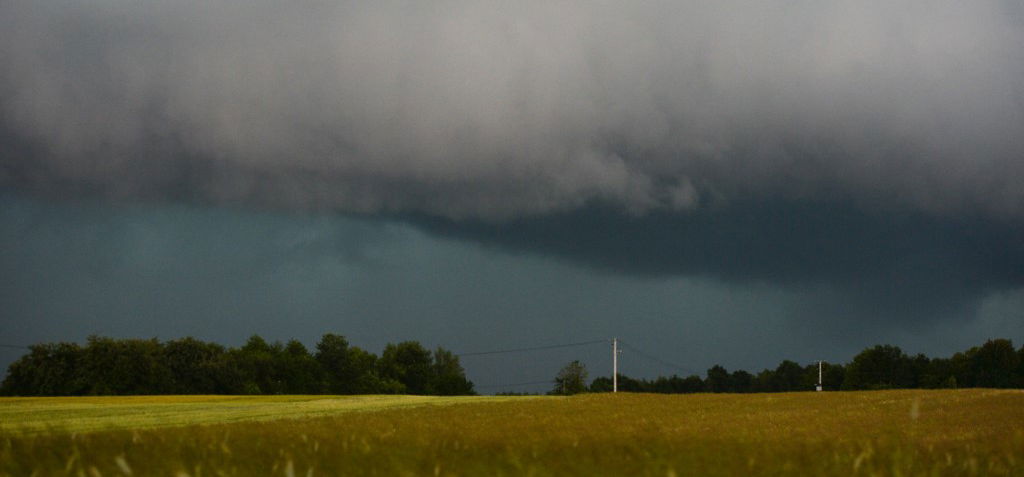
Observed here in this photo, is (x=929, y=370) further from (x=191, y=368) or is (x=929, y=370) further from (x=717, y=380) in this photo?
(x=191, y=368)

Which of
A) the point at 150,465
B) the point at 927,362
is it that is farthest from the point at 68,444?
the point at 927,362

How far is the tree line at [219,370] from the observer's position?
4139 inches

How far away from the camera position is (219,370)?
4638 inches

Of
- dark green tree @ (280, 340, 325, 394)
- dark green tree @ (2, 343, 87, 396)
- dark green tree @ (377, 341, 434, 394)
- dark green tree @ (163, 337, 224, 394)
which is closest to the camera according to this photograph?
dark green tree @ (2, 343, 87, 396)

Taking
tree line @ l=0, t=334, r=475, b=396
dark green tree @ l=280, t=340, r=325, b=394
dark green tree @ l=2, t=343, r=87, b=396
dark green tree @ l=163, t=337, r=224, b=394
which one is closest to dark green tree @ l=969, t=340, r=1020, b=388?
tree line @ l=0, t=334, r=475, b=396

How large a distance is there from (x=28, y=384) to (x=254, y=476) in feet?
382

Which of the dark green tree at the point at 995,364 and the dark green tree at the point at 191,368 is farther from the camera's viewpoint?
the dark green tree at the point at 995,364

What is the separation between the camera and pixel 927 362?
155125mm

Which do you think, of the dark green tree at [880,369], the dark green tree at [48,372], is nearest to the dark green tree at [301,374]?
the dark green tree at [48,372]

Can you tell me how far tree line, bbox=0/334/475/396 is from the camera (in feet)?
345

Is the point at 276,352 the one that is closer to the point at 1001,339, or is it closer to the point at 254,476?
the point at 1001,339

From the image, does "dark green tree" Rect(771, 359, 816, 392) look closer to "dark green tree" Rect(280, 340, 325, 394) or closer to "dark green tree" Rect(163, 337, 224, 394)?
"dark green tree" Rect(280, 340, 325, 394)

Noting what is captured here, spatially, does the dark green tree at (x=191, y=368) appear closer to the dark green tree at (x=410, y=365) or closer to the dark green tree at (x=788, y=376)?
the dark green tree at (x=410, y=365)

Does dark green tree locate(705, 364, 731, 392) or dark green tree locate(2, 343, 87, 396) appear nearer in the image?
dark green tree locate(2, 343, 87, 396)
